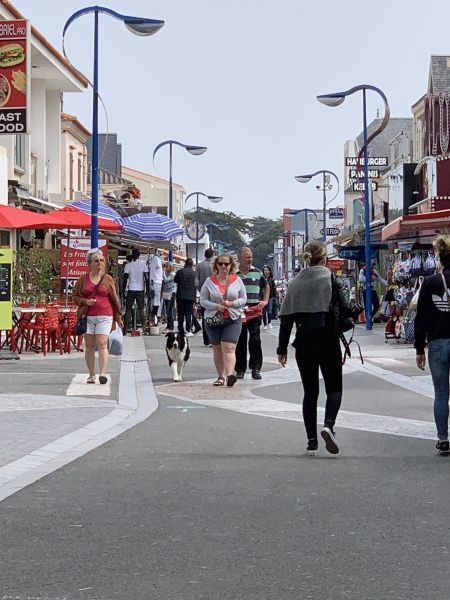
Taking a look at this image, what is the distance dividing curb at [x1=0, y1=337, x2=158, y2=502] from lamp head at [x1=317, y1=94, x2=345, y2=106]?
19021 millimetres

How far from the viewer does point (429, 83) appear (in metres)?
50.6

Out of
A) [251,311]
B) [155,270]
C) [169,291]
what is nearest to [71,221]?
[251,311]

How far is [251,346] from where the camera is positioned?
17922 millimetres

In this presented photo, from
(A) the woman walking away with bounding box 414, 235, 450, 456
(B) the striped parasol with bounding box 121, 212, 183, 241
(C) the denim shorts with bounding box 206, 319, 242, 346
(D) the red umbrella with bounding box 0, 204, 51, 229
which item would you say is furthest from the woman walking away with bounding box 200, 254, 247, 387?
(B) the striped parasol with bounding box 121, 212, 183, 241

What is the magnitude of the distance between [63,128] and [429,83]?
1470 cm

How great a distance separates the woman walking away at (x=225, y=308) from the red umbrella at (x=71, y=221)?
23.7ft

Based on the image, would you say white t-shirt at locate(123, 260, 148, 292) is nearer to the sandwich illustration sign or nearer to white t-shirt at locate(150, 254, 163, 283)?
white t-shirt at locate(150, 254, 163, 283)

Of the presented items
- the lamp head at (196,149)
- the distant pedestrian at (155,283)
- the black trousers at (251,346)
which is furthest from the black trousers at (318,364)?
the lamp head at (196,149)

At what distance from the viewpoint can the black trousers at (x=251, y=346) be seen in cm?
1778

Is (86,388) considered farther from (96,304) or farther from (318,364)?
(318,364)

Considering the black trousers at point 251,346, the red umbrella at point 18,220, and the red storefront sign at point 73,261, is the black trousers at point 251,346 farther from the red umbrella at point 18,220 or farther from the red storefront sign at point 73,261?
the red storefront sign at point 73,261

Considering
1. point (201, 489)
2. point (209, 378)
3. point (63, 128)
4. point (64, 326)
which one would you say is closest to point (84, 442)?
point (201, 489)

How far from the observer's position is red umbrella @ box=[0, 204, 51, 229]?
2159 centimetres

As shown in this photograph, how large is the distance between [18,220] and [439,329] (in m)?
13.0
